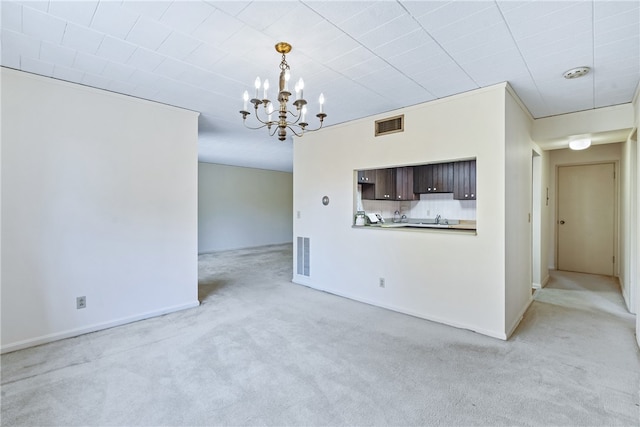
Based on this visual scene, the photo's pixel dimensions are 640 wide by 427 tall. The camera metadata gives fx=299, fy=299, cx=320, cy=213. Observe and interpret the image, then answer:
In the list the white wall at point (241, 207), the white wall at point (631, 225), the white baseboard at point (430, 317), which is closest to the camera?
the white baseboard at point (430, 317)

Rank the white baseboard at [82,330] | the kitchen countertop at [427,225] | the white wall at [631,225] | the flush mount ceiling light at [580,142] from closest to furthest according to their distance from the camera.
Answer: the white baseboard at [82,330] → the white wall at [631,225] → the flush mount ceiling light at [580,142] → the kitchen countertop at [427,225]

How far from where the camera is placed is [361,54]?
7.80 ft

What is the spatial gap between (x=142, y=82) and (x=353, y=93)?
2132 millimetres

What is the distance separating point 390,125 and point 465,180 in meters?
1.93

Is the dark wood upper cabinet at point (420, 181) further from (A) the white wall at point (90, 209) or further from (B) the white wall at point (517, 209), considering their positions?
(A) the white wall at point (90, 209)

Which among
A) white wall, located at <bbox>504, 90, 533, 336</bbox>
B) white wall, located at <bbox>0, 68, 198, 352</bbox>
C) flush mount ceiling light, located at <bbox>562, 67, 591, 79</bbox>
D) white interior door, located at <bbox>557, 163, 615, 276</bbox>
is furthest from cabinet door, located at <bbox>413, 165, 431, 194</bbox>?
white wall, located at <bbox>0, 68, 198, 352</bbox>

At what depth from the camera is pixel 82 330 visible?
3.01 meters

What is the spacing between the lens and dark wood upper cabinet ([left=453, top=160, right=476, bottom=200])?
15.8ft

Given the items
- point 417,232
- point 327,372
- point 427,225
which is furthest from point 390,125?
point 327,372

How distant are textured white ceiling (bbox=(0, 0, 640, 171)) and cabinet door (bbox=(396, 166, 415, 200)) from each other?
226cm

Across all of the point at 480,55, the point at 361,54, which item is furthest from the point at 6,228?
the point at 480,55

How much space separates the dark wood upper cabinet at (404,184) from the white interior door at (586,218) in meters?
3.14

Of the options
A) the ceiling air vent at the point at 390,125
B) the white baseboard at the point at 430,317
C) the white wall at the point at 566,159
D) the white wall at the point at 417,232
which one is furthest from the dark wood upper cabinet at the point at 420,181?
the white wall at the point at 566,159

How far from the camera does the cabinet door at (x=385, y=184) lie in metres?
5.19
